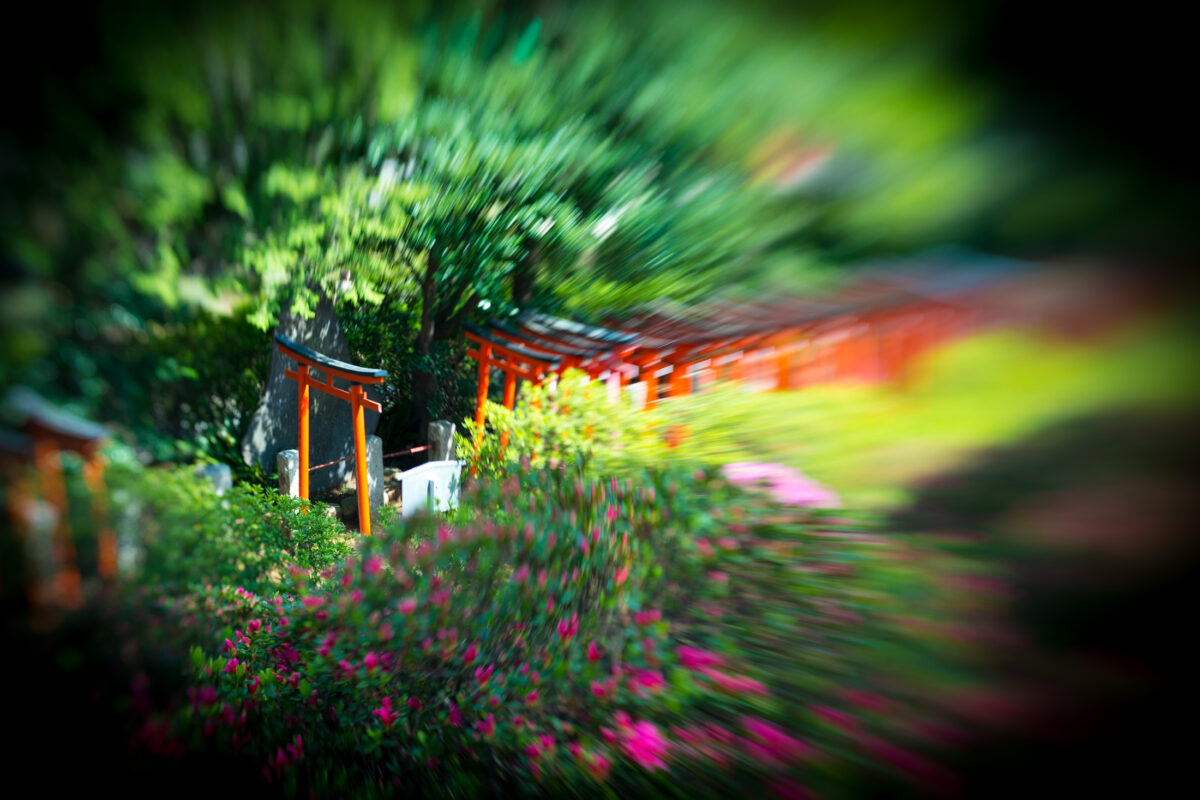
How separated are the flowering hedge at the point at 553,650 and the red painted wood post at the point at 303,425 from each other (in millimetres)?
305

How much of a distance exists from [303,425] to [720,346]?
4.58 feet

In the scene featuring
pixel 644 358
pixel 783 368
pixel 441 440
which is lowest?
pixel 441 440

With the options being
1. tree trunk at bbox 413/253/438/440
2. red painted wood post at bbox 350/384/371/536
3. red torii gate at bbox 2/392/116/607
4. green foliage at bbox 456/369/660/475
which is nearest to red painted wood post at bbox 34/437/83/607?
red torii gate at bbox 2/392/116/607

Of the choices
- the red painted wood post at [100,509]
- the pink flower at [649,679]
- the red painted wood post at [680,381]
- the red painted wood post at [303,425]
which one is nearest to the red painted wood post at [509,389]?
the red painted wood post at [680,381]

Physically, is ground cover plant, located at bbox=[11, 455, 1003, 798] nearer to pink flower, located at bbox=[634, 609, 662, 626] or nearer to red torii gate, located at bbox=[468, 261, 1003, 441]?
pink flower, located at bbox=[634, 609, 662, 626]

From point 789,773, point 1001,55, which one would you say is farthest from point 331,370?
point 1001,55

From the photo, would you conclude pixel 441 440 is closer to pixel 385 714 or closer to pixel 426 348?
pixel 426 348

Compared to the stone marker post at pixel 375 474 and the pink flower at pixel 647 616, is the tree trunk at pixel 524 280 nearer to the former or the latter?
the stone marker post at pixel 375 474

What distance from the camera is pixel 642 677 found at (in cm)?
192

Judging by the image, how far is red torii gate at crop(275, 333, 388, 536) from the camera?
190 centimetres

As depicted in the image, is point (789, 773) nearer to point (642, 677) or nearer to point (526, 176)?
point (642, 677)

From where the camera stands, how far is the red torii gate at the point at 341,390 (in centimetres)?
190

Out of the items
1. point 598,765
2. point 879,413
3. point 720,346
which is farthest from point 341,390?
point 879,413

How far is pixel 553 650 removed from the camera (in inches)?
80.5
